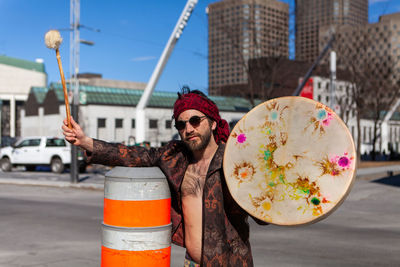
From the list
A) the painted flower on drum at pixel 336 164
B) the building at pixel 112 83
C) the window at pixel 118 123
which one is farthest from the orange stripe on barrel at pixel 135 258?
the building at pixel 112 83

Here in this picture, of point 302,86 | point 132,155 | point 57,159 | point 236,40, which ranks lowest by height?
point 57,159

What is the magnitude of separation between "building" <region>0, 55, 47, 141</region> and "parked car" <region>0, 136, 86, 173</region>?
104 meters

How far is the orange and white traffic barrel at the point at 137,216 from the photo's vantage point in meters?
3.05

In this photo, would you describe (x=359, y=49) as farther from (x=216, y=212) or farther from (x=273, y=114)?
(x=216, y=212)

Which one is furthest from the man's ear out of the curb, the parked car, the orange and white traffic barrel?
the parked car

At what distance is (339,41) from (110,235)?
3549 centimetres

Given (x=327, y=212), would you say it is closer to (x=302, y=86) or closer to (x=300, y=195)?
(x=300, y=195)

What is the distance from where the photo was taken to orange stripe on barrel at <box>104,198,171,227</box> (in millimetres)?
3055

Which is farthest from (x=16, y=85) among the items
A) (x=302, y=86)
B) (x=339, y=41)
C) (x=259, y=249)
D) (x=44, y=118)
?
(x=259, y=249)

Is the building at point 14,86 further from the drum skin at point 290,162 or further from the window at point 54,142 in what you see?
the drum skin at point 290,162

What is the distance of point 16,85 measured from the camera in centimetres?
13462

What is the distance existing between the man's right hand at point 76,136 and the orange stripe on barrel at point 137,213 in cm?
37

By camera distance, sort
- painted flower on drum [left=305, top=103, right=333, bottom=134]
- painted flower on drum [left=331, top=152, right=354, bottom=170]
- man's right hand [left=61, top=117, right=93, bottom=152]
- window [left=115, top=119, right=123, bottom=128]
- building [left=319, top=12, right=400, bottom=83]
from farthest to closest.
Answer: window [left=115, top=119, right=123, bottom=128] < building [left=319, top=12, right=400, bottom=83] < man's right hand [left=61, top=117, right=93, bottom=152] < painted flower on drum [left=305, top=103, right=333, bottom=134] < painted flower on drum [left=331, top=152, right=354, bottom=170]

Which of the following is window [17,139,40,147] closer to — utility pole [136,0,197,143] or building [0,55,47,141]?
utility pole [136,0,197,143]
